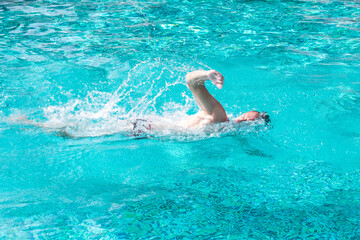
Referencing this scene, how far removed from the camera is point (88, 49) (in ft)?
→ 25.1

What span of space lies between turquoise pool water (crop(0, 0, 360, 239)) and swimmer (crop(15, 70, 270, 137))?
120mm

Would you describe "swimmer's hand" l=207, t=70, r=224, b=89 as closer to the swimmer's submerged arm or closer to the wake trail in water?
the swimmer's submerged arm

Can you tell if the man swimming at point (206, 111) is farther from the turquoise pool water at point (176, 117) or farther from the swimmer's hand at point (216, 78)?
the swimmer's hand at point (216, 78)

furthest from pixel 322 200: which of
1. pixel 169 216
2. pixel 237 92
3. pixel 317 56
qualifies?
pixel 317 56

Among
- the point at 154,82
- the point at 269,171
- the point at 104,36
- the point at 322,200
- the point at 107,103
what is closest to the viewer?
the point at 322,200

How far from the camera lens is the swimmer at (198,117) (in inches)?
170

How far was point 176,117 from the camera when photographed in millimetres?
5512

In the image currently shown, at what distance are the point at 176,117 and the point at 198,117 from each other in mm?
896

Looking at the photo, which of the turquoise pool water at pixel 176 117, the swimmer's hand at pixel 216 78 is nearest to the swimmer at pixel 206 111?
the turquoise pool water at pixel 176 117

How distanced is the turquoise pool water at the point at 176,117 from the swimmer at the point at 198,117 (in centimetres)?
12

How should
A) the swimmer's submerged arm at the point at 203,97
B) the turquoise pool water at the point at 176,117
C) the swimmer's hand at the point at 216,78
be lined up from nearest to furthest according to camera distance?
the turquoise pool water at the point at 176,117 → the swimmer's hand at the point at 216,78 → the swimmer's submerged arm at the point at 203,97

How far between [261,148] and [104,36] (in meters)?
4.77

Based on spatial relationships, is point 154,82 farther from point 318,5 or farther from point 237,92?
point 318,5

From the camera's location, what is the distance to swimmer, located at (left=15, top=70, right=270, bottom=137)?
4.32 meters
